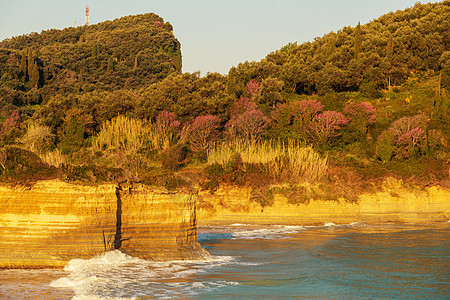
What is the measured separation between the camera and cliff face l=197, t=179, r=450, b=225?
93.9ft

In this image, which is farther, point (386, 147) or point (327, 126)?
point (327, 126)

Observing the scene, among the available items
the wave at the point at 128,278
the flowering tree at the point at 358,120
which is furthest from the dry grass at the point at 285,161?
the wave at the point at 128,278

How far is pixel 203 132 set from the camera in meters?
38.2

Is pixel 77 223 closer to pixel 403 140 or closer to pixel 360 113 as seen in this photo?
pixel 403 140

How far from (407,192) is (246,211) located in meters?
9.39

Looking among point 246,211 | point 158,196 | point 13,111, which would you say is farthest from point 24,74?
point 158,196

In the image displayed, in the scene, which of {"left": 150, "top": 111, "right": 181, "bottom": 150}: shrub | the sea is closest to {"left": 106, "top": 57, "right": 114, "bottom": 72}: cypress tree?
{"left": 150, "top": 111, "right": 181, "bottom": 150}: shrub

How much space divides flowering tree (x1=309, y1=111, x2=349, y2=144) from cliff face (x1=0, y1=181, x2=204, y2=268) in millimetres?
23456

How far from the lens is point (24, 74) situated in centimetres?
6712

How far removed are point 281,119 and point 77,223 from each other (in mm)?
27972

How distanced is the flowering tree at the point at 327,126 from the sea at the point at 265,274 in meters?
16.9

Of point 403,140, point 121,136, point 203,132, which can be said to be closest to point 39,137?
point 121,136

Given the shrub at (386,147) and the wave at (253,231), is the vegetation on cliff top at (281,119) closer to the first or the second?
the shrub at (386,147)

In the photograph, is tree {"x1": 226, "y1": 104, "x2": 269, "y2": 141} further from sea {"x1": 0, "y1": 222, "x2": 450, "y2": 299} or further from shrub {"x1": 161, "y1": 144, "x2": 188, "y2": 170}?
sea {"x1": 0, "y1": 222, "x2": 450, "y2": 299}
